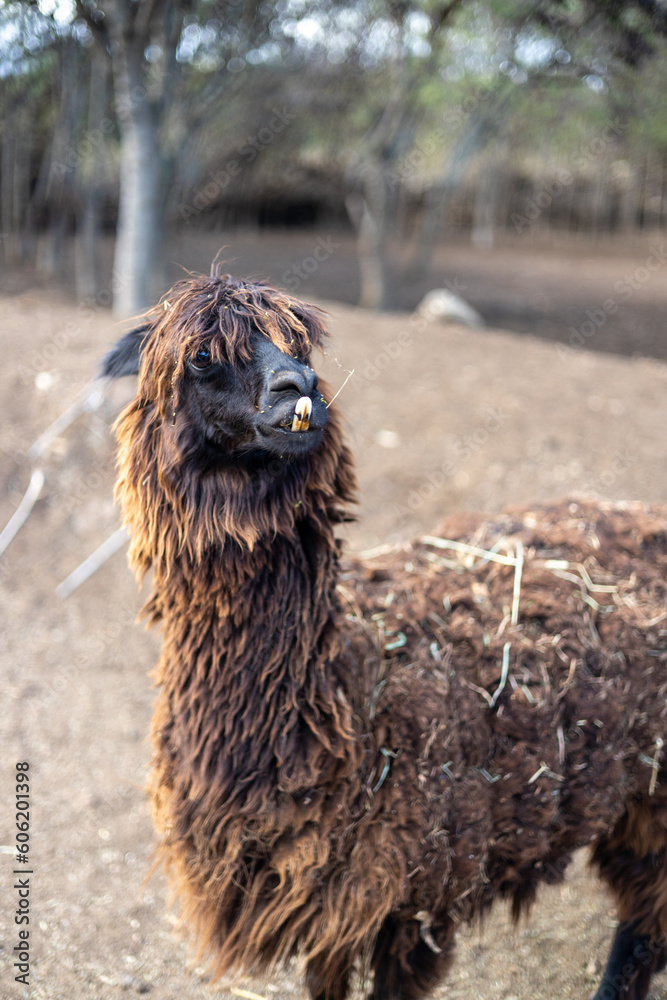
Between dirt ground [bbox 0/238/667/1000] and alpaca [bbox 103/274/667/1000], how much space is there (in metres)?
0.34

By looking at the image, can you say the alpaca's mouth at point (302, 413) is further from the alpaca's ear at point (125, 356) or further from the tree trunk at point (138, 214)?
the tree trunk at point (138, 214)

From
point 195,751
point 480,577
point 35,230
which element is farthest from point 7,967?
point 35,230

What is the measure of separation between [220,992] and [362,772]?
1447mm

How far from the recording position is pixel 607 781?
2.34 meters

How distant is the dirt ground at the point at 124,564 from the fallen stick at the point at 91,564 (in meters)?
0.06

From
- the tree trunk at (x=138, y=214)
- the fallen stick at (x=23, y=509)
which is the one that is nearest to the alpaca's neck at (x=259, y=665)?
the fallen stick at (x=23, y=509)

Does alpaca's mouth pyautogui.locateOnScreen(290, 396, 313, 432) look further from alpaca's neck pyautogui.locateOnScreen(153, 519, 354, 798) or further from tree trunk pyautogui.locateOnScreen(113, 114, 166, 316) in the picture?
tree trunk pyautogui.locateOnScreen(113, 114, 166, 316)

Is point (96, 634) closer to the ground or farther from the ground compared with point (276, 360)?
closer to the ground

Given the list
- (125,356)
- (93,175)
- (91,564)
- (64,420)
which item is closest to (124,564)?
(91,564)

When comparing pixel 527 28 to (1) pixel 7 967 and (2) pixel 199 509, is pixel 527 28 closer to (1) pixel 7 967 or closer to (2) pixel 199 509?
(2) pixel 199 509

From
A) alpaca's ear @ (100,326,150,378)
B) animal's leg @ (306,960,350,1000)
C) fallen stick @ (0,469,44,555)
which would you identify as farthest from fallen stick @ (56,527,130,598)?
animal's leg @ (306,960,350,1000)

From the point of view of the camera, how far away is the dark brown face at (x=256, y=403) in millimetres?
1759

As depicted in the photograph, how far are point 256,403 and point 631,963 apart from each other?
101 inches

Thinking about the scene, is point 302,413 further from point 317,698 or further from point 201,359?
point 317,698
